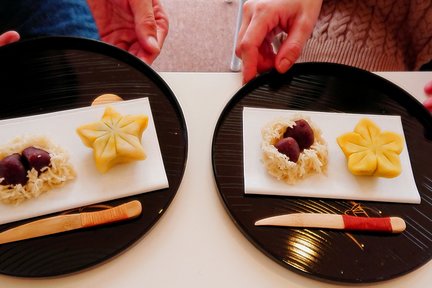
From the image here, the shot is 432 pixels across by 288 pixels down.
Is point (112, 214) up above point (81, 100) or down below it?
below

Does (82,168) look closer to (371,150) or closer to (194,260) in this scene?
(194,260)

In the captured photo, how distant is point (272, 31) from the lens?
38.0 inches

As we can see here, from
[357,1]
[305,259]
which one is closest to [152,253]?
[305,259]

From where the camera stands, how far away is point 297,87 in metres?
0.86

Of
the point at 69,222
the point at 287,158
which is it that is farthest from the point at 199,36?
the point at 69,222

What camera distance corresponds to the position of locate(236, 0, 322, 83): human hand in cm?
87

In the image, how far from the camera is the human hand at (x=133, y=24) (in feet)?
3.12

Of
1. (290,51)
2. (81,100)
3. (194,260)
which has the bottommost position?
(194,260)

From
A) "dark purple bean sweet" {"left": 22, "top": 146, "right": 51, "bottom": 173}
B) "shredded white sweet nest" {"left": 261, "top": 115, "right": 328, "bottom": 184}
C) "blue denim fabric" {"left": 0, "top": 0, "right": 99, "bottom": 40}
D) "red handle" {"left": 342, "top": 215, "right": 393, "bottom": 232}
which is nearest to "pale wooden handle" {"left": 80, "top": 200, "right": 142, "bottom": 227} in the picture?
"dark purple bean sweet" {"left": 22, "top": 146, "right": 51, "bottom": 173}

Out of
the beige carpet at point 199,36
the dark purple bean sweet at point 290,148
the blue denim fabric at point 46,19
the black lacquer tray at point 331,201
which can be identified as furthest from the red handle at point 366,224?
the beige carpet at point 199,36

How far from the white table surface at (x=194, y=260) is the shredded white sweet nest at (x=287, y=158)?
0.12m

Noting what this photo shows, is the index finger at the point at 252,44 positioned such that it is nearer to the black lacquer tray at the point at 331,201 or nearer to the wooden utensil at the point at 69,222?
the black lacquer tray at the point at 331,201

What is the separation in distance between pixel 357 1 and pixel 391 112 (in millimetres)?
401

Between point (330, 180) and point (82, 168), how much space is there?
46cm
